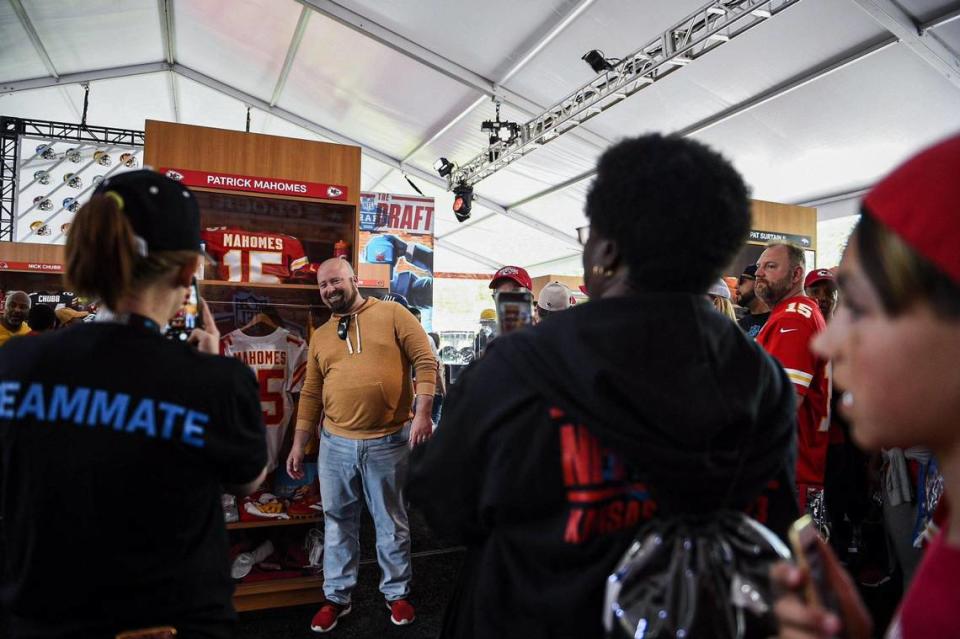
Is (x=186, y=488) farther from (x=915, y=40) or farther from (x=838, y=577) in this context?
(x=915, y=40)

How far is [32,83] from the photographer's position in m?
8.71

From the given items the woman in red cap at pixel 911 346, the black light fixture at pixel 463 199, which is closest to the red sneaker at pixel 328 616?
the woman in red cap at pixel 911 346

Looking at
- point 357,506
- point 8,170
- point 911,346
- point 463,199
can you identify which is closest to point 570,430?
point 911,346

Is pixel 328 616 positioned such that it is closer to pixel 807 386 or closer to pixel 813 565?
pixel 807 386

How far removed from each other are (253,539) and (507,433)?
109 inches

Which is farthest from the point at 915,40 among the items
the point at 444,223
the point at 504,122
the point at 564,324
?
the point at 444,223

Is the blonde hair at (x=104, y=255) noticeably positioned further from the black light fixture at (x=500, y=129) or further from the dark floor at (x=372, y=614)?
the black light fixture at (x=500, y=129)

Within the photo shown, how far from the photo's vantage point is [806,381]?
2.25 meters

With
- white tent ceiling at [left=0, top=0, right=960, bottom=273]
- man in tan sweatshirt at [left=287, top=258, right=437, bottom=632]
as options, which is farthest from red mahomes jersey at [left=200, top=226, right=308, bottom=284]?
white tent ceiling at [left=0, top=0, right=960, bottom=273]

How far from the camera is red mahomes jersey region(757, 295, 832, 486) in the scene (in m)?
2.27

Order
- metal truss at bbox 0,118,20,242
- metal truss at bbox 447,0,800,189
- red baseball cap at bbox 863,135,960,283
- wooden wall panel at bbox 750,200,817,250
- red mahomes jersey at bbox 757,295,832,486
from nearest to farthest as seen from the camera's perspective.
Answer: red baseball cap at bbox 863,135,960,283
red mahomes jersey at bbox 757,295,832,486
metal truss at bbox 447,0,800,189
wooden wall panel at bbox 750,200,817,250
metal truss at bbox 0,118,20,242

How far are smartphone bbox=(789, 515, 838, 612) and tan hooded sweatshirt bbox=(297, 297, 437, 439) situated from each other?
2326 millimetres

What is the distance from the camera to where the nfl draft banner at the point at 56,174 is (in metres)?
9.41

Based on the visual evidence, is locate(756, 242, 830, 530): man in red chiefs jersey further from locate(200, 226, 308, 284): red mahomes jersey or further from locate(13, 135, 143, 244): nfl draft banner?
locate(13, 135, 143, 244): nfl draft banner
